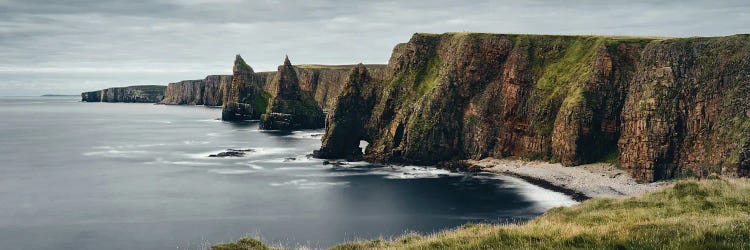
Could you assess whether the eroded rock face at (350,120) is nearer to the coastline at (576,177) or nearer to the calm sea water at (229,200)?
the calm sea water at (229,200)

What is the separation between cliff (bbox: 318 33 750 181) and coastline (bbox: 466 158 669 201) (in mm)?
2611

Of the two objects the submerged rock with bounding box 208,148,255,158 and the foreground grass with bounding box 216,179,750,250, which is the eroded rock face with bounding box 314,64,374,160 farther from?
the foreground grass with bounding box 216,179,750,250

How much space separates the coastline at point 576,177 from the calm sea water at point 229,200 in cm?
414

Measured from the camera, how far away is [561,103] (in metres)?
112

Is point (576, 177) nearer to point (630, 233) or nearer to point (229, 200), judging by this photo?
point (229, 200)

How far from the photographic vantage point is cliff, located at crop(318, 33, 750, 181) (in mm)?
90688

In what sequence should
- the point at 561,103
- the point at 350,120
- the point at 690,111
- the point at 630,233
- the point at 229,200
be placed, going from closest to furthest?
the point at 630,233 → the point at 229,200 → the point at 690,111 → the point at 561,103 → the point at 350,120

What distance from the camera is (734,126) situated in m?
86.1

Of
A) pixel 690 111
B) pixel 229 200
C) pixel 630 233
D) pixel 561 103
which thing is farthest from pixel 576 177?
pixel 630 233

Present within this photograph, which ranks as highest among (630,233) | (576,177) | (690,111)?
(690,111)

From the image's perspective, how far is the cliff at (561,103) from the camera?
298 feet

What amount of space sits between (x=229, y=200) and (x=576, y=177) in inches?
2193

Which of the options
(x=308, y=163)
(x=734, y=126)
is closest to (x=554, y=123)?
(x=734, y=126)

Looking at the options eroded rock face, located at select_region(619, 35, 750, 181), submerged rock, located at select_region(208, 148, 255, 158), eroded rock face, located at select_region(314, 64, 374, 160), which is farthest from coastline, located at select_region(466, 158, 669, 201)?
submerged rock, located at select_region(208, 148, 255, 158)
